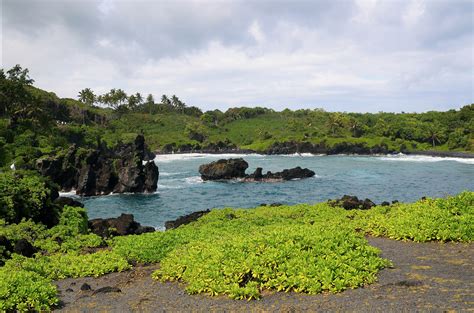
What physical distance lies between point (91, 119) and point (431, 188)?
500ft

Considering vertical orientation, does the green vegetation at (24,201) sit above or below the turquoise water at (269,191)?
above

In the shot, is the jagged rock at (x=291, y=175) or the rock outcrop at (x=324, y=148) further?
the rock outcrop at (x=324, y=148)

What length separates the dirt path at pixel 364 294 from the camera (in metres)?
10.8

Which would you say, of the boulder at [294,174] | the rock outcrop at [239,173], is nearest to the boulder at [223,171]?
the rock outcrop at [239,173]

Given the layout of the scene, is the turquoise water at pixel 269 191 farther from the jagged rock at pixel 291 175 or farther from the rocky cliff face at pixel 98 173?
the rocky cliff face at pixel 98 173

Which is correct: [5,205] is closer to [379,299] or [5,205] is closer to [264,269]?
[264,269]

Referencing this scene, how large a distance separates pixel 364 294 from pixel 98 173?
67.7 metres

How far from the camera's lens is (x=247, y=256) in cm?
1368

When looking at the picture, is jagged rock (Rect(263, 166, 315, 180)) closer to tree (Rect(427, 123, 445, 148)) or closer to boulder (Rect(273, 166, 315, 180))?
boulder (Rect(273, 166, 315, 180))

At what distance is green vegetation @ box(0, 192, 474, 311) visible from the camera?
1245cm

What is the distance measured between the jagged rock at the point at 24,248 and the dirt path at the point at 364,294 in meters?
5.25

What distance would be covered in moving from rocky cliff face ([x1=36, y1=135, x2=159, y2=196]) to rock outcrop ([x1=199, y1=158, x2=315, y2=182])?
55.0ft

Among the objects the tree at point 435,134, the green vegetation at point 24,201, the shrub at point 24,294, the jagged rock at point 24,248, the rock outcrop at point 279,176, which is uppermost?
the tree at point 435,134

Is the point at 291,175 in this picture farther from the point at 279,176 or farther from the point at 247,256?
→ the point at 247,256
